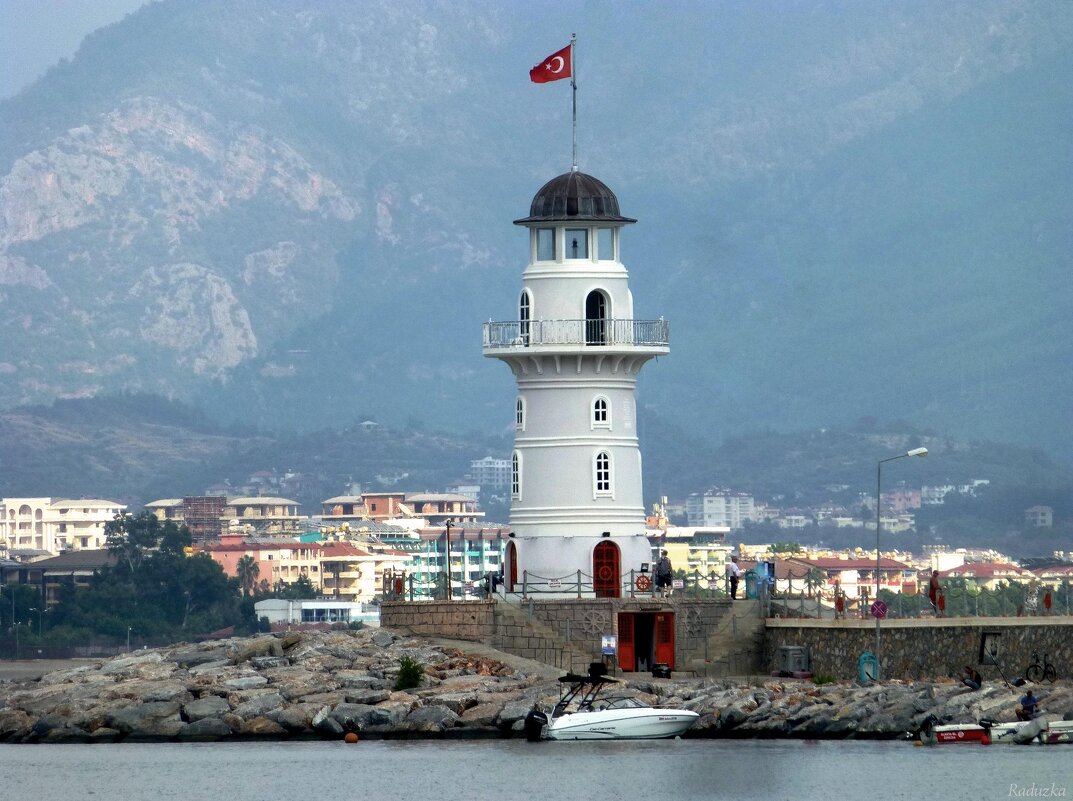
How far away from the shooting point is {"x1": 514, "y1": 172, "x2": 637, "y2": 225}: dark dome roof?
2489 inches

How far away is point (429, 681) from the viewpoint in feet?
194

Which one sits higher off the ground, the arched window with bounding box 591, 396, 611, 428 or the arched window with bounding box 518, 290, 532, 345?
the arched window with bounding box 518, 290, 532, 345

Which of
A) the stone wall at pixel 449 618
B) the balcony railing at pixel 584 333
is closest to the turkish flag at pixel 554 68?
the balcony railing at pixel 584 333

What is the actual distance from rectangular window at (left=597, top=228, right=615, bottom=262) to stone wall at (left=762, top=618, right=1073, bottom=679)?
29.2ft

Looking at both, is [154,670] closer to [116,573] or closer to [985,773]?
[985,773]

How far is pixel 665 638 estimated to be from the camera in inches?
2448

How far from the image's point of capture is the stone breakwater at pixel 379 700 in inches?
2203

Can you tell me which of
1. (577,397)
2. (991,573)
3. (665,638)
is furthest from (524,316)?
(991,573)

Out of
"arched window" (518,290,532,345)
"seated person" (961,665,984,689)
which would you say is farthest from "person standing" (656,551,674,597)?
"seated person" (961,665,984,689)

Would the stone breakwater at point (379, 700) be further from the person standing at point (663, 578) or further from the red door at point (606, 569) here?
the red door at point (606, 569)

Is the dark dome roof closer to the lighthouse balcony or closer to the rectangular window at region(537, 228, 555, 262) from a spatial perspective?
the rectangular window at region(537, 228, 555, 262)

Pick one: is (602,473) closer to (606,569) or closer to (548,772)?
(606,569)

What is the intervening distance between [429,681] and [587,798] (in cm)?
1078

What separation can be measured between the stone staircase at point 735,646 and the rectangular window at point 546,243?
28.6ft
